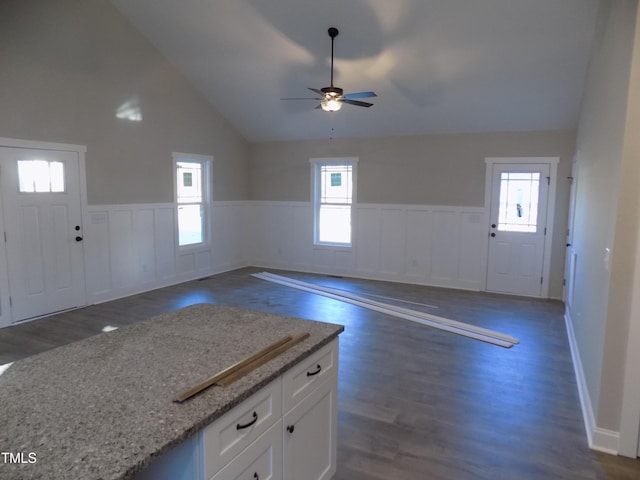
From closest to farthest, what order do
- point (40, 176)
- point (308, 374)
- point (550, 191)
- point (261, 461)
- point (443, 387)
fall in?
point (261, 461) < point (308, 374) < point (443, 387) < point (40, 176) < point (550, 191)

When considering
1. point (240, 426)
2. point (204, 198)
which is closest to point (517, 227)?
point (204, 198)

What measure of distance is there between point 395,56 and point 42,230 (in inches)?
192

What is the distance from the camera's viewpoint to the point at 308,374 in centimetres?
194

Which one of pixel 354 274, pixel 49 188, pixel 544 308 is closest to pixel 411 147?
pixel 354 274

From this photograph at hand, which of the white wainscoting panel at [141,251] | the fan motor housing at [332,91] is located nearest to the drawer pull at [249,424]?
the fan motor housing at [332,91]

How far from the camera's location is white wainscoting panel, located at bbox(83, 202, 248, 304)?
6.01 m

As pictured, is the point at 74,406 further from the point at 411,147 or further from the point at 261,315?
the point at 411,147

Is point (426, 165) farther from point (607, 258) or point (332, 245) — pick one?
point (607, 258)

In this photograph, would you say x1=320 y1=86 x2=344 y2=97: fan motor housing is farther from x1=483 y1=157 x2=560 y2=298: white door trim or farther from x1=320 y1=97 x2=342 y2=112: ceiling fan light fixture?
x1=483 y1=157 x2=560 y2=298: white door trim

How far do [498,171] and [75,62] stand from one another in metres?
6.19

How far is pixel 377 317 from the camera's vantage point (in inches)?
217

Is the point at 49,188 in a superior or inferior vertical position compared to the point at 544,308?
superior

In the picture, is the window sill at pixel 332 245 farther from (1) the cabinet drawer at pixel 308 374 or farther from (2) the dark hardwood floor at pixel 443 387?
(1) the cabinet drawer at pixel 308 374

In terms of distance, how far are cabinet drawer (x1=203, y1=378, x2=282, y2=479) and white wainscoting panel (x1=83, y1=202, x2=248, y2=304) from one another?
516 centimetres
